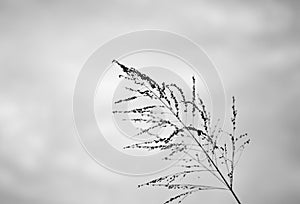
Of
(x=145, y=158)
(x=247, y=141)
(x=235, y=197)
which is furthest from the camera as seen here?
(x=145, y=158)

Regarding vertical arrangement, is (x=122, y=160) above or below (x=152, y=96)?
above

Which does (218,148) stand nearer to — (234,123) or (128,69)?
(234,123)

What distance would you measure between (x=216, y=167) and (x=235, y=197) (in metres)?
0.24

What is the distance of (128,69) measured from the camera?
8.82 ft

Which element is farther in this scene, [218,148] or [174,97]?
[174,97]

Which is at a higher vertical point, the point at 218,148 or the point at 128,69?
the point at 128,69

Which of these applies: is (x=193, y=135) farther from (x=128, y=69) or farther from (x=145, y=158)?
(x=145, y=158)

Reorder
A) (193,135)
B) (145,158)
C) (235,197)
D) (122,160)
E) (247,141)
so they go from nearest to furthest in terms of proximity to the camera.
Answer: (235,197) < (193,135) < (247,141) < (145,158) < (122,160)

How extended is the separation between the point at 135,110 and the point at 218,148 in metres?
0.68

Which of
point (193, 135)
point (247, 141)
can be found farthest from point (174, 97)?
point (247, 141)

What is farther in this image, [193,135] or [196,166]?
[196,166]

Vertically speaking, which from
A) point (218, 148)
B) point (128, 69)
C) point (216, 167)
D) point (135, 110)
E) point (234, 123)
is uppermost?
point (128, 69)

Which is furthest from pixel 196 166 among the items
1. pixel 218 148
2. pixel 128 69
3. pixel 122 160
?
A: pixel 122 160

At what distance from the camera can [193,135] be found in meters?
2.57
